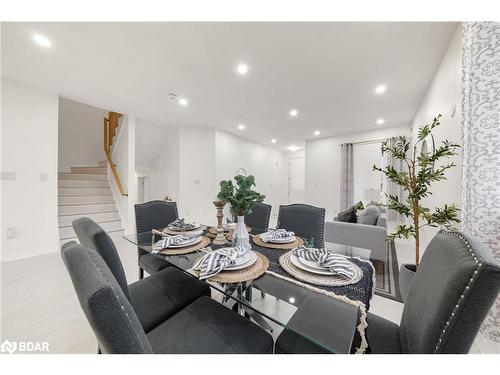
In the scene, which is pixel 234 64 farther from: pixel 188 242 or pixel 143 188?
pixel 143 188

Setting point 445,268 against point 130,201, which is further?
point 130,201

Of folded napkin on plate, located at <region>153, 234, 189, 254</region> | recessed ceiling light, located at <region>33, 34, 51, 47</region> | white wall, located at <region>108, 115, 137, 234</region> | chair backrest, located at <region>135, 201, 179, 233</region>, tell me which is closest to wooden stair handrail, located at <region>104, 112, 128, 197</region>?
white wall, located at <region>108, 115, 137, 234</region>

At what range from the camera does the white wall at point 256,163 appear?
16.9 ft

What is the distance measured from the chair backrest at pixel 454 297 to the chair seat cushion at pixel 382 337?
9 cm

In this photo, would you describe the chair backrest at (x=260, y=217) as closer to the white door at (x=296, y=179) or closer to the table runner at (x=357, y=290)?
the table runner at (x=357, y=290)

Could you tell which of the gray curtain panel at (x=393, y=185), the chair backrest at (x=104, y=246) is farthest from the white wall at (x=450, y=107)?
the chair backrest at (x=104, y=246)

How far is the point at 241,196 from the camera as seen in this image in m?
1.26

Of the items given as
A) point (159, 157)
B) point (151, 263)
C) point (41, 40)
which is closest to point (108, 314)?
point (151, 263)
